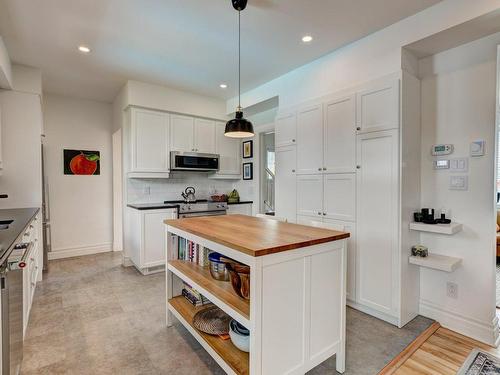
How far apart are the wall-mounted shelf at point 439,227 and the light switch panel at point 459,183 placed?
1.05ft

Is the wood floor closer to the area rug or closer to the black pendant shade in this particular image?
the area rug

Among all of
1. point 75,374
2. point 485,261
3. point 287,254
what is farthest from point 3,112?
point 485,261

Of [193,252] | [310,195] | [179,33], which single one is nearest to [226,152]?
[310,195]

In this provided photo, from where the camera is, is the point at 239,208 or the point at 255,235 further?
the point at 239,208

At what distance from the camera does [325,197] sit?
296cm

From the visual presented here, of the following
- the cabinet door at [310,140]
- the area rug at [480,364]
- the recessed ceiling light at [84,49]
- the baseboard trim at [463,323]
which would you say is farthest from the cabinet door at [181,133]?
the area rug at [480,364]

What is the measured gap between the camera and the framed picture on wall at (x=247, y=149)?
190 inches

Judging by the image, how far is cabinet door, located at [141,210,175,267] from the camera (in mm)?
3664

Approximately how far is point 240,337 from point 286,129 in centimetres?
247

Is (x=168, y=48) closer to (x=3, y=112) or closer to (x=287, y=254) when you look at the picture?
(x=3, y=112)

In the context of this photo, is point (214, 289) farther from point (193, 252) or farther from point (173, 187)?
point (173, 187)

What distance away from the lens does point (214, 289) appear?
180 cm

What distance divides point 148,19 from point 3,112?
90.7 inches

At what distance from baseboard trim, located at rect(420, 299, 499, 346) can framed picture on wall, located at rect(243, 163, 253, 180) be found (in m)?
3.07
